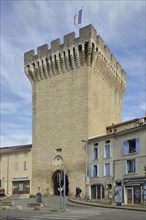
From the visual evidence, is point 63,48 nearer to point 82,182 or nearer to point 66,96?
point 66,96

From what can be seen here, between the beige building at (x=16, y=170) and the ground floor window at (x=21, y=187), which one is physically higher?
the beige building at (x=16, y=170)

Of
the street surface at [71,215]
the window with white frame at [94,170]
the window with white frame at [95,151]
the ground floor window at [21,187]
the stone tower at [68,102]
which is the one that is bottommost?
the ground floor window at [21,187]

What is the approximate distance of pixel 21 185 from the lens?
51.4 meters

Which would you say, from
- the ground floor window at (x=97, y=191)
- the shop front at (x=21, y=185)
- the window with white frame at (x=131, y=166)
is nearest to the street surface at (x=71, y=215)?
the window with white frame at (x=131, y=166)

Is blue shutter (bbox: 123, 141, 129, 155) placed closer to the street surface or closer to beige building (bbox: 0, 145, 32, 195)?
the street surface

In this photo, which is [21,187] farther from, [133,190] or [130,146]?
[133,190]

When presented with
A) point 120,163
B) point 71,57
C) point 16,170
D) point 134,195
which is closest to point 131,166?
point 120,163

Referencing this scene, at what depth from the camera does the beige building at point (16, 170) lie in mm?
50938

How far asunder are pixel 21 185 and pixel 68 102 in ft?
45.7

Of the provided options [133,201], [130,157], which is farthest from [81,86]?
[133,201]

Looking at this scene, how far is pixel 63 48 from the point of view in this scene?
48250mm

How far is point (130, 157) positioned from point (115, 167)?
9.00ft

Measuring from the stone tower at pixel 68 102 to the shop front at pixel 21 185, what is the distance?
1967mm

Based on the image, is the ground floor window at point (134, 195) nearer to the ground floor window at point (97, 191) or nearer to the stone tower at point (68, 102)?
the ground floor window at point (97, 191)
